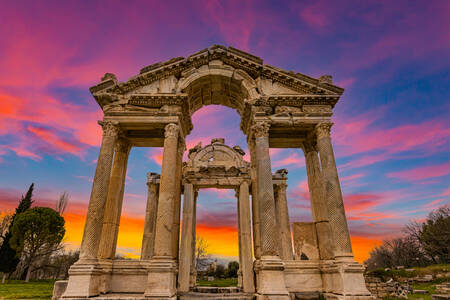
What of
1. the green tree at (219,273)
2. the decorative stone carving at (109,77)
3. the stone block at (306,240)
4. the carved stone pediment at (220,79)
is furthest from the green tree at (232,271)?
the decorative stone carving at (109,77)

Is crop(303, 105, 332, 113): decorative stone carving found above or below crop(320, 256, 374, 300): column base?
above

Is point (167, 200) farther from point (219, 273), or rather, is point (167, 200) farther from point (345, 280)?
point (219, 273)

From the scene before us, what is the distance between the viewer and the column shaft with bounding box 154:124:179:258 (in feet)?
35.0

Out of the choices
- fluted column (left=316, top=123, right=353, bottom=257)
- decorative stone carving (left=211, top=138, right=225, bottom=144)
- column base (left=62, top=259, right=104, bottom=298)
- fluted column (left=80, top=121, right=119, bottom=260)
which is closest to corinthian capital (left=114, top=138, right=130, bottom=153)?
fluted column (left=80, top=121, right=119, bottom=260)

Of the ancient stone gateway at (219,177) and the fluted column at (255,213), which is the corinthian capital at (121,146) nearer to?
the ancient stone gateway at (219,177)

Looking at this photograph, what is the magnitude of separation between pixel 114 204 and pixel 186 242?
4.46 m

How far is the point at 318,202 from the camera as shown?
1357cm

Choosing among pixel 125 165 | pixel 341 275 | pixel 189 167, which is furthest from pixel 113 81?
pixel 341 275

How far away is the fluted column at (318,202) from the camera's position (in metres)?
12.4

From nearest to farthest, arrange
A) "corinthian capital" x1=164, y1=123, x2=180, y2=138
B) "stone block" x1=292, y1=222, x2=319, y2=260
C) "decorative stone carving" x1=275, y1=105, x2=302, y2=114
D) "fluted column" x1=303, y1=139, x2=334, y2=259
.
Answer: "fluted column" x1=303, y1=139, x2=334, y2=259 < "corinthian capital" x1=164, y1=123, x2=180, y2=138 < "stone block" x1=292, y1=222, x2=319, y2=260 < "decorative stone carving" x1=275, y1=105, x2=302, y2=114

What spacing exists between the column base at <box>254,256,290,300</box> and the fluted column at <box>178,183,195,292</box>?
445 cm

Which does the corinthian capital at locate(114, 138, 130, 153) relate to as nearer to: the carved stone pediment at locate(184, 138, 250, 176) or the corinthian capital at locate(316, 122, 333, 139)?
the carved stone pediment at locate(184, 138, 250, 176)

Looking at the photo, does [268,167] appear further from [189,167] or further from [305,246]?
[189,167]

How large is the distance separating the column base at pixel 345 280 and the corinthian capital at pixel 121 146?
12641mm
